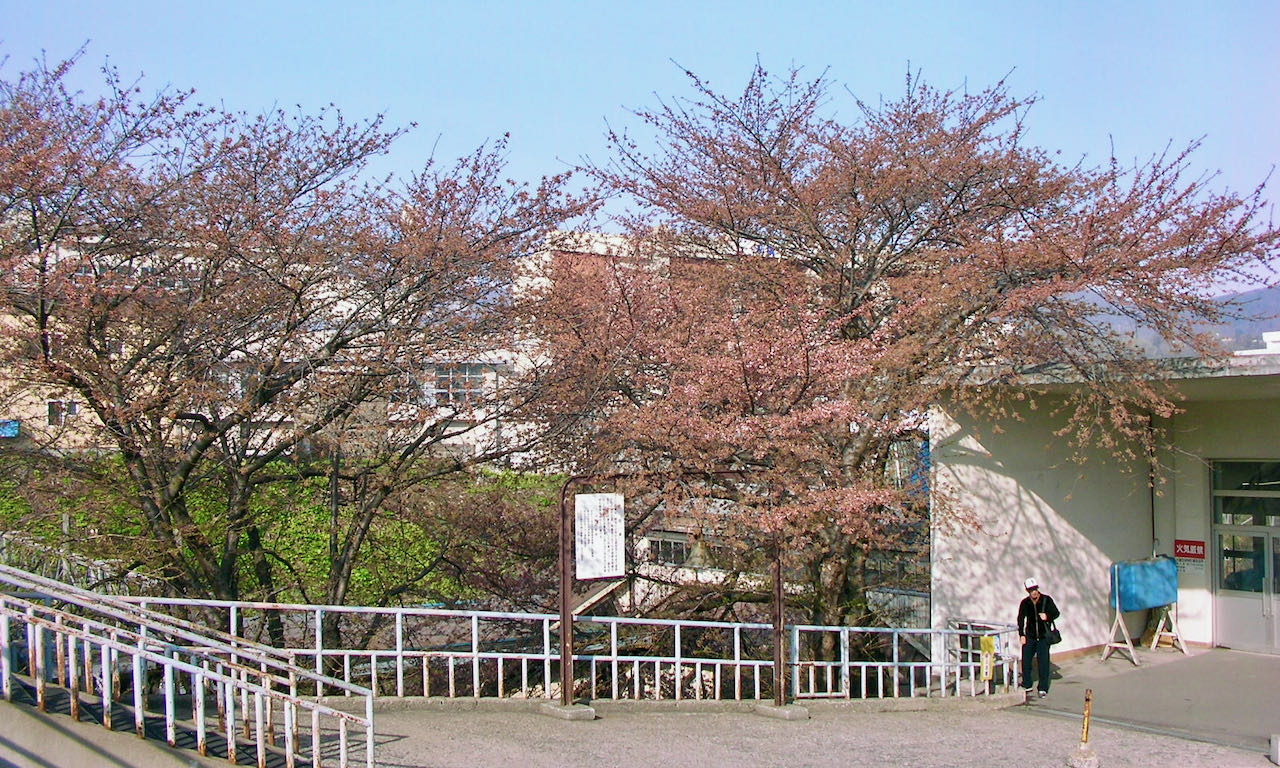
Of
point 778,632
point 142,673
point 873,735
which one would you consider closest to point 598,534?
point 778,632

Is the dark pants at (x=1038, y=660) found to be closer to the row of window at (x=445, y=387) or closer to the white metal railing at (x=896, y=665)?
the white metal railing at (x=896, y=665)

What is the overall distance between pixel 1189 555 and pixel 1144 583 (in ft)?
6.43

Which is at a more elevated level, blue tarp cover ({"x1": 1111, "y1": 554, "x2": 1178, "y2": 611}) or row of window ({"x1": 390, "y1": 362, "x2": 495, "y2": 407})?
row of window ({"x1": 390, "y1": 362, "x2": 495, "y2": 407})

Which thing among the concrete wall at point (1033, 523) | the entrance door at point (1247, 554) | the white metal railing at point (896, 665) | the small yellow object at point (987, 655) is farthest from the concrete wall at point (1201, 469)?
the small yellow object at point (987, 655)

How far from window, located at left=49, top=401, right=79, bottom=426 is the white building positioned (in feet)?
36.1

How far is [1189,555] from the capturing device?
17297mm

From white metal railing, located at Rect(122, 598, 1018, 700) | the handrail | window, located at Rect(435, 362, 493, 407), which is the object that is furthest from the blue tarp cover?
the handrail

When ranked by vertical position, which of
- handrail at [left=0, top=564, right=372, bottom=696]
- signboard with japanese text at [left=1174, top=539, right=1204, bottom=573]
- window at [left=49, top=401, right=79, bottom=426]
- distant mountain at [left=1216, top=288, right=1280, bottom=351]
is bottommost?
signboard with japanese text at [left=1174, top=539, right=1204, bottom=573]

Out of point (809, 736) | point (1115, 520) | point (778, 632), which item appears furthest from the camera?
point (1115, 520)

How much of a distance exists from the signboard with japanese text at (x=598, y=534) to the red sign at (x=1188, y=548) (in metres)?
11.6

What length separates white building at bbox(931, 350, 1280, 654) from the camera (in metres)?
15.3

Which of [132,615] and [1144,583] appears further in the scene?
[1144,583]

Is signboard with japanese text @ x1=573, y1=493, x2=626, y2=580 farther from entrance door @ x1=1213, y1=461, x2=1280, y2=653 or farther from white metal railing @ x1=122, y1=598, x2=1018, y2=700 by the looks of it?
entrance door @ x1=1213, y1=461, x2=1280, y2=653

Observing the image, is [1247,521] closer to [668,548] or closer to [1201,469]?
[1201,469]
